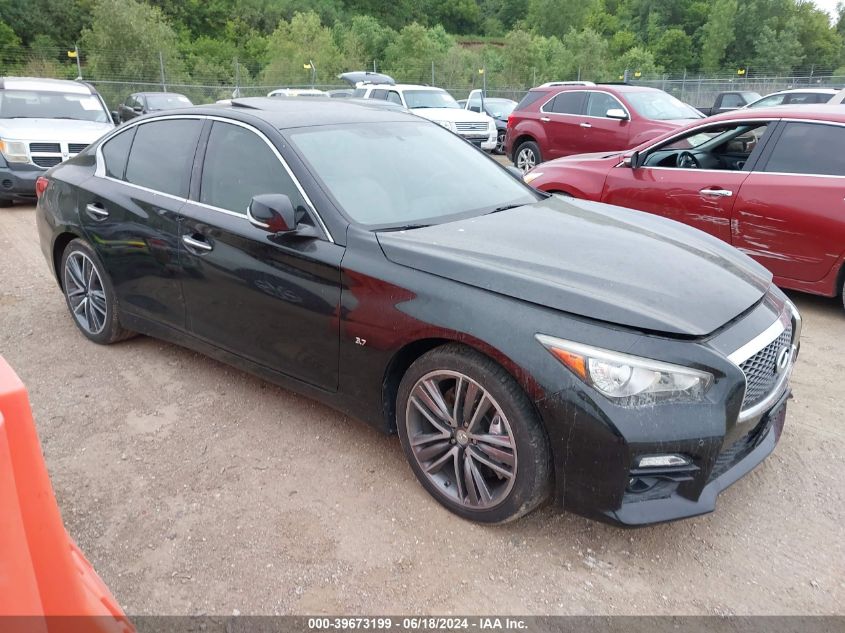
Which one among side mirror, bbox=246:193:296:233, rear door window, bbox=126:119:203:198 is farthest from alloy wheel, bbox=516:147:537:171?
side mirror, bbox=246:193:296:233

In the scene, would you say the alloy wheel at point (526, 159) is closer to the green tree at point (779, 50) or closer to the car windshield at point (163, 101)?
the car windshield at point (163, 101)

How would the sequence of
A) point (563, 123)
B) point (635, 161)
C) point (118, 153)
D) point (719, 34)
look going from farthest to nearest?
point (719, 34)
point (563, 123)
point (635, 161)
point (118, 153)

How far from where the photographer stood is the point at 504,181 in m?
4.00

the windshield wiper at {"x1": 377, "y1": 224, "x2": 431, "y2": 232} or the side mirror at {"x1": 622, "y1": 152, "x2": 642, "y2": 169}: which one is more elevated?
the windshield wiper at {"x1": 377, "y1": 224, "x2": 431, "y2": 232}

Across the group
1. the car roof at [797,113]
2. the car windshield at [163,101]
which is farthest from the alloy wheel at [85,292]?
the car windshield at [163,101]

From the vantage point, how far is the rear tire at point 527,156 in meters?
12.0

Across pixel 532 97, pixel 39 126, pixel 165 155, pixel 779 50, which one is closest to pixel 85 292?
pixel 165 155

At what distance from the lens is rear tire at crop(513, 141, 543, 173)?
12.0 meters

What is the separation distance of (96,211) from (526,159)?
360 inches

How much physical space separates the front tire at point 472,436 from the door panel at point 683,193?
3825 millimetres

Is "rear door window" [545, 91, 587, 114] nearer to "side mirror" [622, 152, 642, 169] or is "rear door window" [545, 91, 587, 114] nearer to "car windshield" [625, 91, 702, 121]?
"car windshield" [625, 91, 702, 121]

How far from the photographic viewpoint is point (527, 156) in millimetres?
12211

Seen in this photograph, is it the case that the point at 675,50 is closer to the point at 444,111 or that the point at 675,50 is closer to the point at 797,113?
the point at 444,111

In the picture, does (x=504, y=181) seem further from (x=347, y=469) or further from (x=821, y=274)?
(x=821, y=274)
